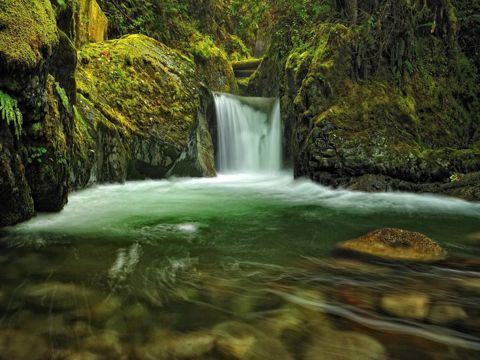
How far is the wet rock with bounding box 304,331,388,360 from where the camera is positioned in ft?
5.99

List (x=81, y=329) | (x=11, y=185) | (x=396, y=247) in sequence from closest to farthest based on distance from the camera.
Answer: (x=81, y=329), (x=396, y=247), (x=11, y=185)

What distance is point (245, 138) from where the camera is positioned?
44.0 feet

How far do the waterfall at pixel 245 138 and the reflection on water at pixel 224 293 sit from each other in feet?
26.1

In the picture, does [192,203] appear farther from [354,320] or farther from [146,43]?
[146,43]

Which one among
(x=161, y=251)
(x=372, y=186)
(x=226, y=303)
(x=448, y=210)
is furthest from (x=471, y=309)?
(x=372, y=186)

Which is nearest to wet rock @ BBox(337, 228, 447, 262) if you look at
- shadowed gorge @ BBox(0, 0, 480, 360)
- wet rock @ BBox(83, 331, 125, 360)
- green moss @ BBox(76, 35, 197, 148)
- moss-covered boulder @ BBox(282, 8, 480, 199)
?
shadowed gorge @ BBox(0, 0, 480, 360)

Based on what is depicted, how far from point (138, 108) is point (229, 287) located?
7.97m

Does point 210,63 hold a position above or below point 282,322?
above

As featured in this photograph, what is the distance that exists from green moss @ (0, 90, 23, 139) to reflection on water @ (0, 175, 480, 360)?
1169mm

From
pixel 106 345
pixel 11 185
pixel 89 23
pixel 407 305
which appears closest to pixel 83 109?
pixel 89 23

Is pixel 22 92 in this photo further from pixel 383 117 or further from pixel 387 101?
pixel 387 101

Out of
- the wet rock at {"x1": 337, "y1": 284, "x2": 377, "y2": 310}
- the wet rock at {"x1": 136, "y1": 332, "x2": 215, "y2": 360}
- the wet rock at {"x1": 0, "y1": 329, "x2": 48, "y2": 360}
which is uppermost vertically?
the wet rock at {"x1": 0, "y1": 329, "x2": 48, "y2": 360}

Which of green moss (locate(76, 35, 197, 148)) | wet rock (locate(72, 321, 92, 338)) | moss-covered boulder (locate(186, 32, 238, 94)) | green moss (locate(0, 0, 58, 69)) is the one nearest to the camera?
wet rock (locate(72, 321, 92, 338))

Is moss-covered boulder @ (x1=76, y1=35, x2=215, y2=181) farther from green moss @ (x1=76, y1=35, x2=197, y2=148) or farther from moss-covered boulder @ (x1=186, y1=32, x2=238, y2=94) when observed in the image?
moss-covered boulder @ (x1=186, y1=32, x2=238, y2=94)
